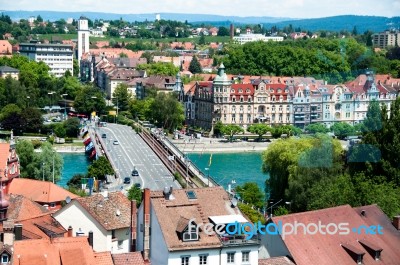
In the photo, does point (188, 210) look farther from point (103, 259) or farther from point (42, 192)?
point (42, 192)

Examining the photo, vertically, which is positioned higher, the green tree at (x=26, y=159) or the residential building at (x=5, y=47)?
the residential building at (x=5, y=47)

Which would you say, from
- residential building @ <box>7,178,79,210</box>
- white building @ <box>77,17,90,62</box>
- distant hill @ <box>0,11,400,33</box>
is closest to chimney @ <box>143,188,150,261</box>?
residential building @ <box>7,178,79,210</box>

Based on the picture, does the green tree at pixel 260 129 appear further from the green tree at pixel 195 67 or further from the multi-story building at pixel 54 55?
the multi-story building at pixel 54 55

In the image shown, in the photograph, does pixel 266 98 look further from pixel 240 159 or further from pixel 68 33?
pixel 68 33

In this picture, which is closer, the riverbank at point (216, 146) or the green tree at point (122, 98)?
the riverbank at point (216, 146)

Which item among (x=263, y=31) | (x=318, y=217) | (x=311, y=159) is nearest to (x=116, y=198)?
(x=318, y=217)

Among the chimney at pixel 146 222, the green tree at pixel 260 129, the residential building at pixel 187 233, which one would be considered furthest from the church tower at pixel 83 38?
the chimney at pixel 146 222

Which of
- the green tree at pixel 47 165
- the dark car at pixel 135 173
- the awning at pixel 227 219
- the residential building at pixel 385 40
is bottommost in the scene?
the dark car at pixel 135 173
